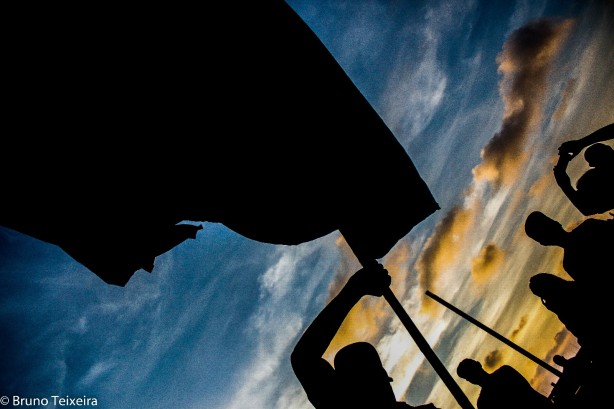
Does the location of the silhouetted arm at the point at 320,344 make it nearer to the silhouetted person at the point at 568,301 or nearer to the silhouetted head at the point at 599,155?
the silhouetted person at the point at 568,301

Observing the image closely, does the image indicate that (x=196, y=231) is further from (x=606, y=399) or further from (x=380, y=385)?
(x=606, y=399)

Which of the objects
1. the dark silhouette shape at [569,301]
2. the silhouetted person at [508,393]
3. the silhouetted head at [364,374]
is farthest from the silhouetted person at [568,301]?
the silhouetted head at [364,374]

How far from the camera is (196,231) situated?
10.5 ft

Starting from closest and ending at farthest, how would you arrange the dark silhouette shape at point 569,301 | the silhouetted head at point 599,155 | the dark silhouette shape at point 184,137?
the dark silhouette shape at point 184,137
the dark silhouette shape at point 569,301
the silhouetted head at point 599,155

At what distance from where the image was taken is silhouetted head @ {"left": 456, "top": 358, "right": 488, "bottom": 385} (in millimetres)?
4848

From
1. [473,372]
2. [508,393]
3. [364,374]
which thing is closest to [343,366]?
[364,374]

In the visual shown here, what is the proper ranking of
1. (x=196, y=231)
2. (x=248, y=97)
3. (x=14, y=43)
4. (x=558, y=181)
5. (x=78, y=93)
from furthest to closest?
(x=558, y=181) < (x=196, y=231) < (x=248, y=97) < (x=78, y=93) < (x=14, y=43)

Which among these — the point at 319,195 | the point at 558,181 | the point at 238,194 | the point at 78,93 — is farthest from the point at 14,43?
the point at 558,181

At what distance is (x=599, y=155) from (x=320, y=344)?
6098 millimetres

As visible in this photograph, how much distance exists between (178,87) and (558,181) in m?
7.05

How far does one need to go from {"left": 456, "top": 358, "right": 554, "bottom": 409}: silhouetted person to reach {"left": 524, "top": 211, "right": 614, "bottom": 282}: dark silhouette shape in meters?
1.73

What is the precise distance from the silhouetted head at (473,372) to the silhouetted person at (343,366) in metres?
3.09

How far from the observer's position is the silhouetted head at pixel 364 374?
2.29 m

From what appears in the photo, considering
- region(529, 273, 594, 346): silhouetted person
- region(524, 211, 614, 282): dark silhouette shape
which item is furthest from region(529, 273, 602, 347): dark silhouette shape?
region(524, 211, 614, 282): dark silhouette shape
